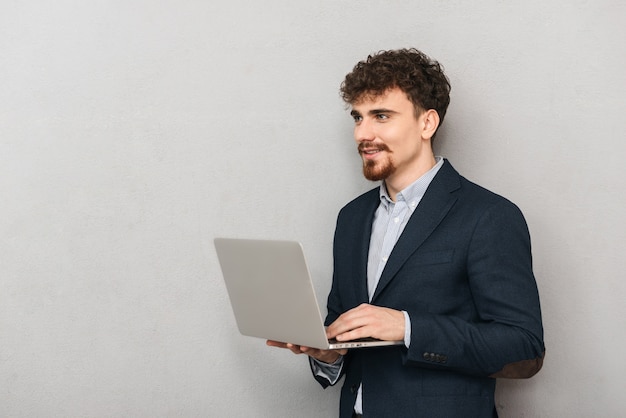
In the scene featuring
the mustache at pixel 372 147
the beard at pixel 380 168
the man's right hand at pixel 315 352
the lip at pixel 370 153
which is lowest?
the man's right hand at pixel 315 352

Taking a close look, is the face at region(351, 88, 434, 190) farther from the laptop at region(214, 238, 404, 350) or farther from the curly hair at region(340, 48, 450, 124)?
the laptop at region(214, 238, 404, 350)

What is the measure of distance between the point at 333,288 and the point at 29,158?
3.05 ft

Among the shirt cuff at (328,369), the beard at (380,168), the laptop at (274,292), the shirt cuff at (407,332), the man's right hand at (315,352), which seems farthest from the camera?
the shirt cuff at (328,369)

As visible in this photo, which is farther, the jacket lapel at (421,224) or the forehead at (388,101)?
the forehead at (388,101)

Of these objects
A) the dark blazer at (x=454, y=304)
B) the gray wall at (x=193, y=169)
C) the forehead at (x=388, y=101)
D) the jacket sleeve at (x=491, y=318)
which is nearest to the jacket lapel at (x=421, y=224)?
the dark blazer at (x=454, y=304)

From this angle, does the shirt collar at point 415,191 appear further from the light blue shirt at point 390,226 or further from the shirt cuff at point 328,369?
the shirt cuff at point 328,369

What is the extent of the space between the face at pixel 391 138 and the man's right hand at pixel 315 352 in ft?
1.45

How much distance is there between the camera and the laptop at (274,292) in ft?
5.49

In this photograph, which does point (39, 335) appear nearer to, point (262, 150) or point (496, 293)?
point (262, 150)

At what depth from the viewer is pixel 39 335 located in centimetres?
234

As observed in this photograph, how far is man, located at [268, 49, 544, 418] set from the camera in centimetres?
180

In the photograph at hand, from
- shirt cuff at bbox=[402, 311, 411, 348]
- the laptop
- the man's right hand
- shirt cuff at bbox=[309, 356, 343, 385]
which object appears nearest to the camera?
the laptop

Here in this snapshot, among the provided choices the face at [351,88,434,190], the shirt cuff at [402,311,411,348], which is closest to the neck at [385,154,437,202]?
the face at [351,88,434,190]

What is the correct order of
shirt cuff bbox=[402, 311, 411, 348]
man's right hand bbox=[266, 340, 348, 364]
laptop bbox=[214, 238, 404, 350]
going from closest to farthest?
laptop bbox=[214, 238, 404, 350] < shirt cuff bbox=[402, 311, 411, 348] < man's right hand bbox=[266, 340, 348, 364]
